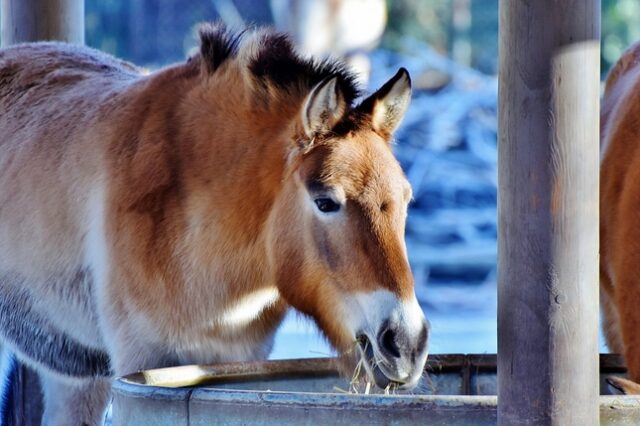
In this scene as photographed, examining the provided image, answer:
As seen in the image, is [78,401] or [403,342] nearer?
[403,342]

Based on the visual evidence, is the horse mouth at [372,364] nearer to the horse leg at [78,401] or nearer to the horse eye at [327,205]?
the horse eye at [327,205]

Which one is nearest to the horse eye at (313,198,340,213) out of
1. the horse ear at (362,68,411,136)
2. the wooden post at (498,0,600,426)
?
the horse ear at (362,68,411,136)

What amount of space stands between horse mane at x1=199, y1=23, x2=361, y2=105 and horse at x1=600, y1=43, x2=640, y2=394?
3.45 feet

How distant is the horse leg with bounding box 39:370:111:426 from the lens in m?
4.82

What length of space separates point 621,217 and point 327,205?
1.18 meters

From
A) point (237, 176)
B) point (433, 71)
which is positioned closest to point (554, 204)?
point (237, 176)

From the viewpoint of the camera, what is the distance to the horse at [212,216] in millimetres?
3194

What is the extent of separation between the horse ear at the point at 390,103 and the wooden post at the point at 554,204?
40.8 inches

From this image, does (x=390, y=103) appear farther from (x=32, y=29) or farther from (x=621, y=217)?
(x=32, y=29)

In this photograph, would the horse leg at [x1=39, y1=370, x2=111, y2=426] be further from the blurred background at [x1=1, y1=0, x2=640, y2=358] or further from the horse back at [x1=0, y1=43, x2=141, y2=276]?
the blurred background at [x1=1, y1=0, x2=640, y2=358]

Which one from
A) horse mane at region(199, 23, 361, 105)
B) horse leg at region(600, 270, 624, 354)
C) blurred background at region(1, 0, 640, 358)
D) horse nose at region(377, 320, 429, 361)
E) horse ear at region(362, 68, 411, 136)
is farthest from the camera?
blurred background at region(1, 0, 640, 358)

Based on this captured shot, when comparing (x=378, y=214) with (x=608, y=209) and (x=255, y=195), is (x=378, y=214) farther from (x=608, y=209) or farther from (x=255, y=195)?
(x=608, y=209)

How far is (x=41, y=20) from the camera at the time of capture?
5.46 meters

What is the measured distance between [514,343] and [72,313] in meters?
2.14
